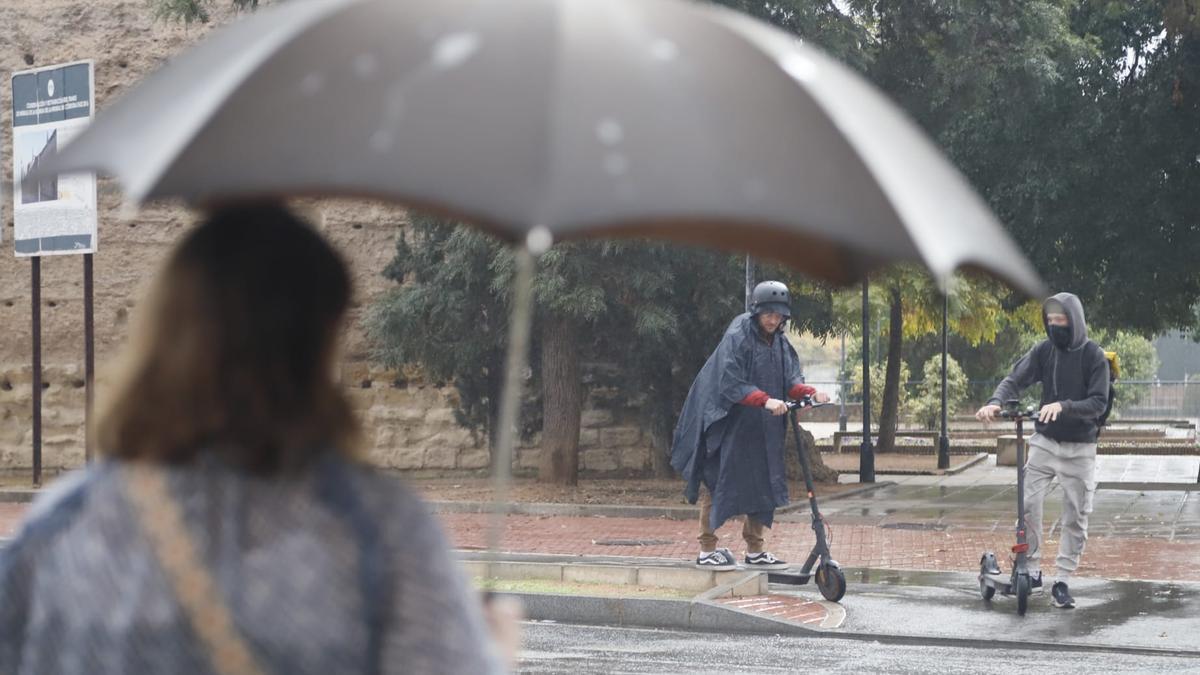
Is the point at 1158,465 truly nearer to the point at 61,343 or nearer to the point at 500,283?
the point at 500,283

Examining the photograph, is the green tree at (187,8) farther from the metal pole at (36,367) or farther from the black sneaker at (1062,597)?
the black sneaker at (1062,597)

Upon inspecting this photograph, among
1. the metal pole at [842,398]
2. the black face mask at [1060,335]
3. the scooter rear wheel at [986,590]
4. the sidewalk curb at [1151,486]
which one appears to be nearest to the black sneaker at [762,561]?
the scooter rear wheel at [986,590]

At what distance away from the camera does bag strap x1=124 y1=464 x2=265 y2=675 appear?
188cm

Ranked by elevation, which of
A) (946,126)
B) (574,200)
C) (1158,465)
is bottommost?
(1158,465)

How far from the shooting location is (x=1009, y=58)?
2019 centimetres

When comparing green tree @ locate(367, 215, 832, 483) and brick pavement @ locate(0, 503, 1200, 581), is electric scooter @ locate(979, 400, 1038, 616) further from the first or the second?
green tree @ locate(367, 215, 832, 483)

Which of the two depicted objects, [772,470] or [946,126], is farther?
[946,126]

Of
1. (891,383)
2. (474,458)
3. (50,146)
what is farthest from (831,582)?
(891,383)

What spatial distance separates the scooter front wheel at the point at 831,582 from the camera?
1104cm

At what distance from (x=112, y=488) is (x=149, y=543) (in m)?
0.09

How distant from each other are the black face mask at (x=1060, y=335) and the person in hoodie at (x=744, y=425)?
1655 mm

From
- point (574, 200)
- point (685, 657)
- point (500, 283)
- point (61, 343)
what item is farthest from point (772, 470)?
point (61, 343)

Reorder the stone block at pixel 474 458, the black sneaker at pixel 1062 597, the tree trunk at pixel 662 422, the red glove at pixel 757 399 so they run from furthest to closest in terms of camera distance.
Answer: the stone block at pixel 474 458, the tree trunk at pixel 662 422, the red glove at pixel 757 399, the black sneaker at pixel 1062 597

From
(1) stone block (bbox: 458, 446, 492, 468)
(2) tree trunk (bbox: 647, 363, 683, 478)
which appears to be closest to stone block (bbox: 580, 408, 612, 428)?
(2) tree trunk (bbox: 647, 363, 683, 478)
